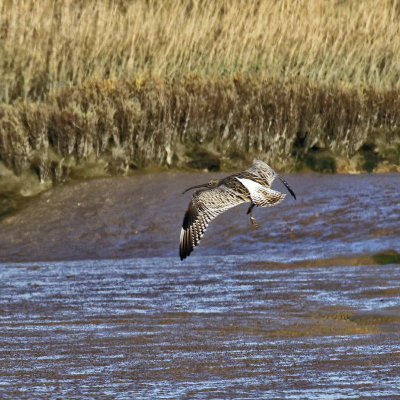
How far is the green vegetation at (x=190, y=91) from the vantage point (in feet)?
52.6

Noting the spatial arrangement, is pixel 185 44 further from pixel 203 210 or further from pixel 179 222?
pixel 203 210

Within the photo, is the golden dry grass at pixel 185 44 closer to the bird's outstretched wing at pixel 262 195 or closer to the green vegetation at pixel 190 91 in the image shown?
the green vegetation at pixel 190 91

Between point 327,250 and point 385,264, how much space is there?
3.39 feet

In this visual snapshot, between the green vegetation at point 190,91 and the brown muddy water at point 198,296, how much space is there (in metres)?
0.70

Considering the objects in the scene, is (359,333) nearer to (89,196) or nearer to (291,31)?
(89,196)

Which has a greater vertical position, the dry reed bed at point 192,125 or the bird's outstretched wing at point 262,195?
the bird's outstretched wing at point 262,195

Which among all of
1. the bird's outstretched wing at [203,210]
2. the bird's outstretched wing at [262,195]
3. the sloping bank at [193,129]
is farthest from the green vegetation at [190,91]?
the bird's outstretched wing at [262,195]

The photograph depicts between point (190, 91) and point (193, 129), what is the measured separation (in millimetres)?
544

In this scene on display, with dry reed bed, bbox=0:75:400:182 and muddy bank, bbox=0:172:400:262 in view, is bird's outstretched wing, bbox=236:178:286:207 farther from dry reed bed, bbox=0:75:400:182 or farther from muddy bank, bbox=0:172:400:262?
dry reed bed, bbox=0:75:400:182

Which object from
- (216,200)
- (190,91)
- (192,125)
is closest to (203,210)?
(216,200)

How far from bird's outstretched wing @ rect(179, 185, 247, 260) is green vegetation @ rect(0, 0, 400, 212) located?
5.41 m

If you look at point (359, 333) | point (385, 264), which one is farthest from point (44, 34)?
point (359, 333)

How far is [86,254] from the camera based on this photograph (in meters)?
13.4

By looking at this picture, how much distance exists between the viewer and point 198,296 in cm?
985
